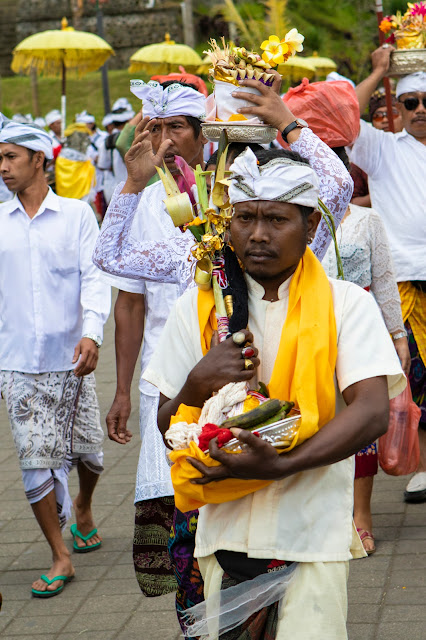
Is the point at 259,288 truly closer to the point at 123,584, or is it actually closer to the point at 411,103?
the point at 123,584

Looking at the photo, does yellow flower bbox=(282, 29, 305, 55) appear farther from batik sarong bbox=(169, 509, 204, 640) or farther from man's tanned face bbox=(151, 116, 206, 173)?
batik sarong bbox=(169, 509, 204, 640)

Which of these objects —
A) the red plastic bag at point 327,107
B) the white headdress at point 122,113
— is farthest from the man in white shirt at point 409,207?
the white headdress at point 122,113

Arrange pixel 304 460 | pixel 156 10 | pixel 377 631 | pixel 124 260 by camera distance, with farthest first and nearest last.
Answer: pixel 156 10 → pixel 377 631 → pixel 124 260 → pixel 304 460

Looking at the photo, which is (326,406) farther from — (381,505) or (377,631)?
(381,505)

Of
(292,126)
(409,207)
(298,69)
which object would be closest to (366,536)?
(409,207)

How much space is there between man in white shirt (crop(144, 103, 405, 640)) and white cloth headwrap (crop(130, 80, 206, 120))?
1.66 m

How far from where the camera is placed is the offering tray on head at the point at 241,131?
345 centimetres

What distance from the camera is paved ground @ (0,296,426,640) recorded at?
477 cm

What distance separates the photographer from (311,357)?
2.88m

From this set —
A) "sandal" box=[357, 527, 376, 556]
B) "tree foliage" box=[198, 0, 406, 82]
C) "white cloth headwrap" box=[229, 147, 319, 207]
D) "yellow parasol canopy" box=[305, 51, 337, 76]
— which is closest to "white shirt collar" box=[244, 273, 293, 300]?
"white cloth headwrap" box=[229, 147, 319, 207]

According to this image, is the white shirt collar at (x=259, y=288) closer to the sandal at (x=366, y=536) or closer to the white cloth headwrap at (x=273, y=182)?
the white cloth headwrap at (x=273, y=182)

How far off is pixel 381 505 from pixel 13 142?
115 inches

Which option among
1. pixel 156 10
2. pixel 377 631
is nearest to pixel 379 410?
pixel 377 631

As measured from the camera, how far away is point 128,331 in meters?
4.84
